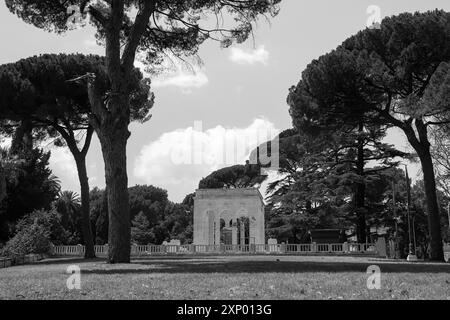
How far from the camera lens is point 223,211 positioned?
43156mm

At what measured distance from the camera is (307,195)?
1510 inches

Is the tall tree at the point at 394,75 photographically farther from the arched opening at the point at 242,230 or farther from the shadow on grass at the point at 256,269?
the arched opening at the point at 242,230

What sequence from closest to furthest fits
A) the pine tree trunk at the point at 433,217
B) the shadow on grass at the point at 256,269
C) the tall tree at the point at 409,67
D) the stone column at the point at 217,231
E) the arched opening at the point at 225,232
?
the shadow on grass at the point at 256,269
the tall tree at the point at 409,67
the pine tree trunk at the point at 433,217
the stone column at the point at 217,231
the arched opening at the point at 225,232

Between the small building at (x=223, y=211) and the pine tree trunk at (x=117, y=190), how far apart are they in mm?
27243

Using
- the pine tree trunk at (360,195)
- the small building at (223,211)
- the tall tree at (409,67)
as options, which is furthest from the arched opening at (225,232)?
the tall tree at (409,67)

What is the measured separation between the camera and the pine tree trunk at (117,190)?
15.1 metres

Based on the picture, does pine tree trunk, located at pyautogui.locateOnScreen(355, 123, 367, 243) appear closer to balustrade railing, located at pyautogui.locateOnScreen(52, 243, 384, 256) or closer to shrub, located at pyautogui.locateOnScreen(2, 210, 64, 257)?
balustrade railing, located at pyautogui.locateOnScreen(52, 243, 384, 256)

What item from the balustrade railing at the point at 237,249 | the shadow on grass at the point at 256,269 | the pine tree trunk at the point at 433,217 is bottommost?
the shadow on grass at the point at 256,269

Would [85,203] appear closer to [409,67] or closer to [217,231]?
[409,67]

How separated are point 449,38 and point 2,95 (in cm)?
1899

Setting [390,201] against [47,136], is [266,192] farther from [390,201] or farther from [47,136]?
[47,136]
